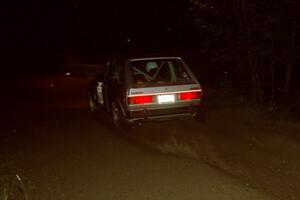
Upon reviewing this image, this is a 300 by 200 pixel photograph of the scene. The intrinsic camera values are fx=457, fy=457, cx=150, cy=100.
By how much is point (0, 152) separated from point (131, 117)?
265 centimetres

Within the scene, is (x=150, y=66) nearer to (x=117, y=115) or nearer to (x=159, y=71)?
(x=159, y=71)

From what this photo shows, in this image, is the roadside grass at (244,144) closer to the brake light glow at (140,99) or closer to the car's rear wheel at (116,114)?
the car's rear wheel at (116,114)

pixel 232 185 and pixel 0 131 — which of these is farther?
pixel 0 131

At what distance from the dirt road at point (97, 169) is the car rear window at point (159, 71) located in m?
1.13

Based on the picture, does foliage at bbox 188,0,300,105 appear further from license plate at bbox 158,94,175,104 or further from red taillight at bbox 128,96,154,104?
red taillight at bbox 128,96,154,104

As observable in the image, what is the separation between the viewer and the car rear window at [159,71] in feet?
33.8

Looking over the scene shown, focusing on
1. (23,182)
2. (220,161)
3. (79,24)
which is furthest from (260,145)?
(79,24)

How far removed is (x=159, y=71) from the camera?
1072 centimetres

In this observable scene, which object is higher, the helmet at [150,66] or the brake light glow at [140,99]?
the helmet at [150,66]

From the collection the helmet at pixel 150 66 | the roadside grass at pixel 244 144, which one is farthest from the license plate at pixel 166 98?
the helmet at pixel 150 66

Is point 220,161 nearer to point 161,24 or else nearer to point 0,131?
point 0,131

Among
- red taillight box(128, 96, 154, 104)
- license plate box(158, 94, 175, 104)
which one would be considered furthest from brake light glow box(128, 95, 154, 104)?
license plate box(158, 94, 175, 104)

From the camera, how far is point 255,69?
12.9m

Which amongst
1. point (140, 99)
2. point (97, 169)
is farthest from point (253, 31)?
point (97, 169)
